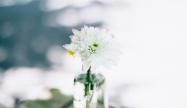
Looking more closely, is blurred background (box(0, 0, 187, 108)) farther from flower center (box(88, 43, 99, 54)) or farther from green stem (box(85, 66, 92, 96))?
flower center (box(88, 43, 99, 54))

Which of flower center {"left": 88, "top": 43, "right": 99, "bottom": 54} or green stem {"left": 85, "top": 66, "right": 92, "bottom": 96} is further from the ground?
flower center {"left": 88, "top": 43, "right": 99, "bottom": 54}

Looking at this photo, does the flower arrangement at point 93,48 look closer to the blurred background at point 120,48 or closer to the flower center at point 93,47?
the flower center at point 93,47

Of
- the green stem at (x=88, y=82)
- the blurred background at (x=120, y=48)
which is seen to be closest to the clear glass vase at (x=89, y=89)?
the green stem at (x=88, y=82)

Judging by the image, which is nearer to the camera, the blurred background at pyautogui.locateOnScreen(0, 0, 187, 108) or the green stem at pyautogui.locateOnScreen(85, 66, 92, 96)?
the green stem at pyautogui.locateOnScreen(85, 66, 92, 96)

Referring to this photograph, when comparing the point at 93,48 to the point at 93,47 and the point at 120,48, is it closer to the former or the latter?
the point at 93,47

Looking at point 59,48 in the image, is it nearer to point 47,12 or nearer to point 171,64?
point 47,12

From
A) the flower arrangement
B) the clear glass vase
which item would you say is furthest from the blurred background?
the flower arrangement

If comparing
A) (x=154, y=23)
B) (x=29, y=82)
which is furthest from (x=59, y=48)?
(x=154, y=23)
